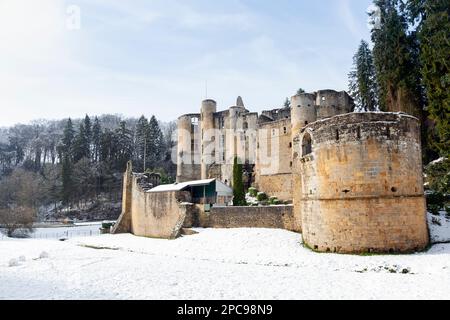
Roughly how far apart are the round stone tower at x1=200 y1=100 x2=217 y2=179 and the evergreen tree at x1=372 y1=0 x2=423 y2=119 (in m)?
20.8

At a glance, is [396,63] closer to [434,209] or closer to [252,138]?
[434,209]

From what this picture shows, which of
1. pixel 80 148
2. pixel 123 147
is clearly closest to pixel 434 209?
pixel 123 147

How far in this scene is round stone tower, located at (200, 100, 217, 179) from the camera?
142ft

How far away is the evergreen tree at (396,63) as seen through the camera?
85.0ft

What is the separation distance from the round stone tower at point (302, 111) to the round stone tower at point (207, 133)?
13.4m

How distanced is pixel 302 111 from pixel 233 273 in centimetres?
2283

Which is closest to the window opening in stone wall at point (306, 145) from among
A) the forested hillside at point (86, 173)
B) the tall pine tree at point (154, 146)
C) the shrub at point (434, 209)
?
the shrub at point (434, 209)

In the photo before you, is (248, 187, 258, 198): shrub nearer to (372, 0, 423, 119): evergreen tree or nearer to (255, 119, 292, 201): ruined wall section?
(255, 119, 292, 201): ruined wall section

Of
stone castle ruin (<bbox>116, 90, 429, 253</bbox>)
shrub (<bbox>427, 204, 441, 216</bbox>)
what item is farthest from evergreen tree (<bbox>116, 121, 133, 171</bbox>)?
shrub (<bbox>427, 204, 441, 216</bbox>)

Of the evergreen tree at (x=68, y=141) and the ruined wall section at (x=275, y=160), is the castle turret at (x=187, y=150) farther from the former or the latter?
the evergreen tree at (x=68, y=141)

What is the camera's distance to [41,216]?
2144 inches

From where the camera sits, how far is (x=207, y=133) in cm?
4394
